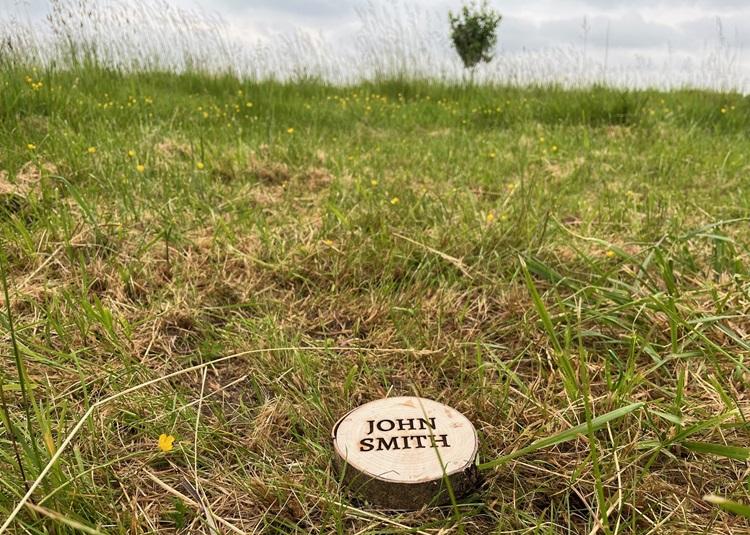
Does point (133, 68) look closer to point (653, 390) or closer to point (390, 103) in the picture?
point (390, 103)

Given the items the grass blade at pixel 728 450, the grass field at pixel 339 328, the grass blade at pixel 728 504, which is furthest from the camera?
the grass field at pixel 339 328

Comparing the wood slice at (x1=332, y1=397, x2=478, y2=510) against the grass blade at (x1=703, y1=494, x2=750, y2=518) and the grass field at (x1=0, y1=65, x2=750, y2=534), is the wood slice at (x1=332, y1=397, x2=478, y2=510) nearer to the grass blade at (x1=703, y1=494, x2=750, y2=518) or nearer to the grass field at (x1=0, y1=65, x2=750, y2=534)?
the grass field at (x1=0, y1=65, x2=750, y2=534)

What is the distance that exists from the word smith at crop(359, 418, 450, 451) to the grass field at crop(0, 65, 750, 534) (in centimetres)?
12

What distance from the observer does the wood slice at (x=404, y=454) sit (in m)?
1.27

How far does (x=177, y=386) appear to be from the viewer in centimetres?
163

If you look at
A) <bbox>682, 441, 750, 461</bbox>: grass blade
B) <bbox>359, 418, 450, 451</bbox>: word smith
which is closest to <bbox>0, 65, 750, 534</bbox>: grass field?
<bbox>682, 441, 750, 461</bbox>: grass blade

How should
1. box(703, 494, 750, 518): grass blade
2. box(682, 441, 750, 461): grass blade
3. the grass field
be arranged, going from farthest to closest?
the grass field, box(682, 441, 750, 461): grass blade, box(703, 494, 750, 518): grass blade

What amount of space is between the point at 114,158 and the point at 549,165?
2798 millimetres

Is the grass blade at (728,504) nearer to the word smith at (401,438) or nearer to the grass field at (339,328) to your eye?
the grass field at (339,328)

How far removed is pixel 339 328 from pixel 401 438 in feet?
2.13

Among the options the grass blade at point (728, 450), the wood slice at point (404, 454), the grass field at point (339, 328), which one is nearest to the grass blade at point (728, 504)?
the grass field at point (339, 328)

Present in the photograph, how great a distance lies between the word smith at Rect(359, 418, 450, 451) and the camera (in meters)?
1.35

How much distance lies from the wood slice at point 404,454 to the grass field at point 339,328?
5 cm

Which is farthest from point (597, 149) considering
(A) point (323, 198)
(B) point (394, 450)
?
(B) point (394, 450)
